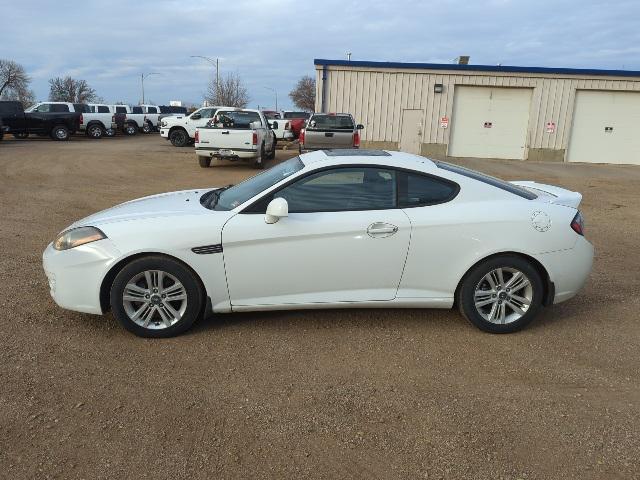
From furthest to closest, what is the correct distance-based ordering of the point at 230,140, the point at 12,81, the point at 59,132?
the point at 12,81
the point at 59,132
the point at 230,140

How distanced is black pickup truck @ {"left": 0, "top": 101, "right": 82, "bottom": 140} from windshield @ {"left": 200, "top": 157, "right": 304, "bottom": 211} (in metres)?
25.3

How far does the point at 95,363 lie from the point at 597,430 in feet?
10.6

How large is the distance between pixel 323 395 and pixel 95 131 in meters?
30.7

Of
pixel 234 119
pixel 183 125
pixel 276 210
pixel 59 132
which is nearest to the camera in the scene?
pixel 276 210

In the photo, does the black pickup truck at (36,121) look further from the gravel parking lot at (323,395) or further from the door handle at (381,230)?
the door handle at (381,230)

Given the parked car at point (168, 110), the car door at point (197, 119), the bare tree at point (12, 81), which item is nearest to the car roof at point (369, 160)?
the car door at point (197, 119)

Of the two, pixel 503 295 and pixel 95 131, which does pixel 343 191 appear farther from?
pixel 95 131

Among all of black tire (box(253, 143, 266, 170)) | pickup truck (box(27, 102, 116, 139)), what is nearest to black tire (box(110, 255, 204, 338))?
black tire (box(253, 143, 266, 170))

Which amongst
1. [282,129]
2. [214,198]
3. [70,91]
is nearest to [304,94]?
[70,91]

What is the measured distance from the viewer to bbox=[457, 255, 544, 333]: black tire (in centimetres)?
421

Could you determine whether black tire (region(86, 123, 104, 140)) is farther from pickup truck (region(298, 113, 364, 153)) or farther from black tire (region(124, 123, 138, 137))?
pickup truck (region(298, 113, 364, 153))

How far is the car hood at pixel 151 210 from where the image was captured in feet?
13.6

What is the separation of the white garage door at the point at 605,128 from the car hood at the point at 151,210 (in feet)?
72.5

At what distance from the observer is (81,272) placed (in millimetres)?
3977
